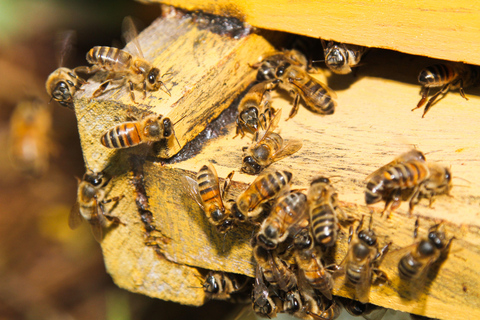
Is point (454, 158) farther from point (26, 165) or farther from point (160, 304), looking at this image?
point (26, 165)

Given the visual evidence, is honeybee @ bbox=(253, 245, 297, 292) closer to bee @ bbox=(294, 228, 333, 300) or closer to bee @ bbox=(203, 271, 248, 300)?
bee @ bbox=(294, 228, 333, 300)

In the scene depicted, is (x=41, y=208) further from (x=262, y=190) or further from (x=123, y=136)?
(x=262, y=190)

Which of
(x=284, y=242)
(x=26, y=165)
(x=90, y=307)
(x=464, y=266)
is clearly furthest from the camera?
(x=90, y=307)

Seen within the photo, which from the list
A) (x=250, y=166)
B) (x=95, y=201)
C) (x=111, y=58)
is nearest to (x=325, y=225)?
(x=250, y=166)

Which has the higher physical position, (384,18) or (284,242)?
(384,18)

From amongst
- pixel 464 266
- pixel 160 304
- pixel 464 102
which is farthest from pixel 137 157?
pixel 160 304

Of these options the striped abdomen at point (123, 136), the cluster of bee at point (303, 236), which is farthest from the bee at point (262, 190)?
the striped abdomen at point (123, 136)

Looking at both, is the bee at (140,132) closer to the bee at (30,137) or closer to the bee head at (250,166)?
the bee head at (250,166)
